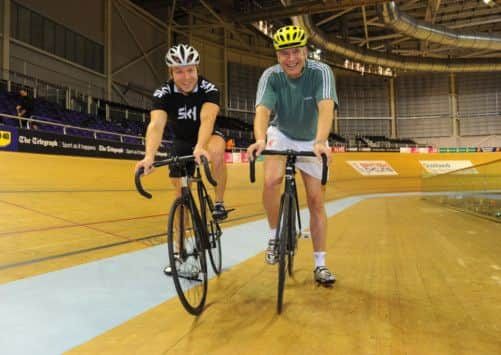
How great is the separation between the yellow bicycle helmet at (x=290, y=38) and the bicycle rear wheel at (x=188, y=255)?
1091 mm

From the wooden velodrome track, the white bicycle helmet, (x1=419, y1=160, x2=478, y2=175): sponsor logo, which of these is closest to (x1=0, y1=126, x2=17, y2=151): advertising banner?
the wooden velodrome track

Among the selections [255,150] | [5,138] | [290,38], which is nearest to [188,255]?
[255,150]

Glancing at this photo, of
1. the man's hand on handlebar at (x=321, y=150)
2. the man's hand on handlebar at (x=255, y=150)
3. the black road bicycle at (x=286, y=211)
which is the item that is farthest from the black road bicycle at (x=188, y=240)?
the man's hand on handlebar at (x=321, y=150)

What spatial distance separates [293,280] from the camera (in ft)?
7.86

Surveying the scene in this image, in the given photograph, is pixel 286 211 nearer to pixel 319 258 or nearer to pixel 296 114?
pixel 319 258

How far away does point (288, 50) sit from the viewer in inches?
84.0

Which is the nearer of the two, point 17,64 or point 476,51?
point 17,64

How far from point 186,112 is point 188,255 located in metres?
0.97

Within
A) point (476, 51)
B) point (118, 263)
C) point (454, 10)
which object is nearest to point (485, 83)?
point (476, 51)

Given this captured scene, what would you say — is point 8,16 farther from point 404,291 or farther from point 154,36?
point 404,291

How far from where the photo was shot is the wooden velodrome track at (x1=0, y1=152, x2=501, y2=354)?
4.83ft

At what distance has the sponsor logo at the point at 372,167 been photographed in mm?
17000

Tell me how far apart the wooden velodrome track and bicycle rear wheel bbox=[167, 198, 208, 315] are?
0.10 m

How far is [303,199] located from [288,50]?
7693mm
